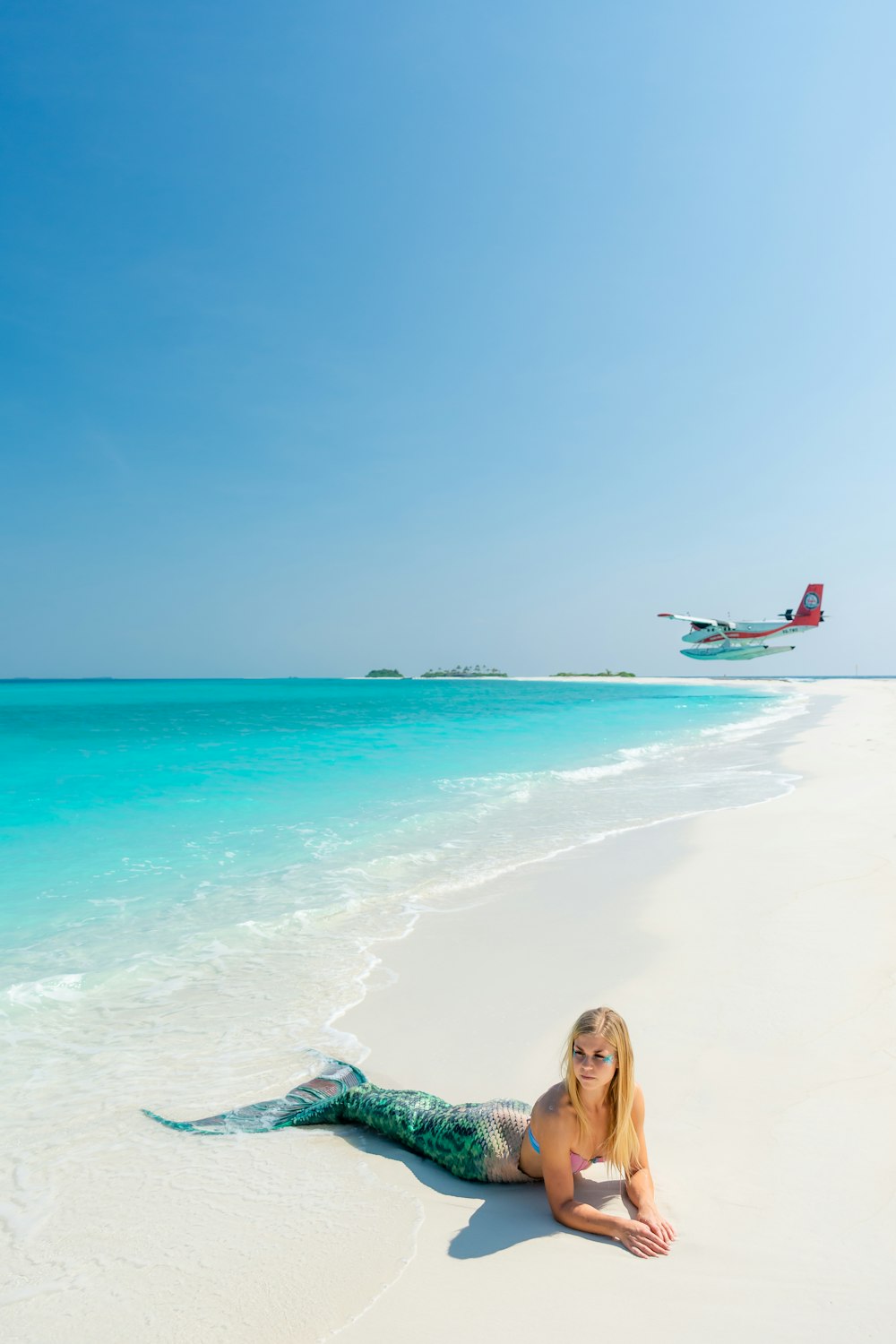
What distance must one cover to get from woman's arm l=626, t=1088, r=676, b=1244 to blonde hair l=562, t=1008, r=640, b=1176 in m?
0.04

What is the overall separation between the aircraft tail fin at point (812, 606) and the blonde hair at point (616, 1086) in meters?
102

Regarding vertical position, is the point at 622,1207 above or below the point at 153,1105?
above

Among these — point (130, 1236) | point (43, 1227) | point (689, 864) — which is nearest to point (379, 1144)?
point (130, 1236)

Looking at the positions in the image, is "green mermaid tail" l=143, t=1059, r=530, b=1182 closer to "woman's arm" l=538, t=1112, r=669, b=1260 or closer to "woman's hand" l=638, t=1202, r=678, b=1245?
"woman's arm" l=538, t=1112, r=669, b=1260

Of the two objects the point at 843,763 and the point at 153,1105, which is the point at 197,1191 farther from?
the point at 843,763

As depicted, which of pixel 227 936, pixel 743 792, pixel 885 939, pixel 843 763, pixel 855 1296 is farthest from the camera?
pixel 843 763

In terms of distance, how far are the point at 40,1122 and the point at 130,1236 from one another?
1.51 meters

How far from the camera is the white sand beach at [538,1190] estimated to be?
254 cm

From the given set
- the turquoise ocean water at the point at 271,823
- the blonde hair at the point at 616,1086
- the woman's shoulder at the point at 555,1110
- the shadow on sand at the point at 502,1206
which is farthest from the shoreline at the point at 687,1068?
the turquoise ocean water at the point at 271,823

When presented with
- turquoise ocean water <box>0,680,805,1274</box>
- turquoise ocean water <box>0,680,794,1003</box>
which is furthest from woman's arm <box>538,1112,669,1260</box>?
turquoise ocean water <box>0,680,794,1003</box>

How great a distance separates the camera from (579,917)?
286 inches

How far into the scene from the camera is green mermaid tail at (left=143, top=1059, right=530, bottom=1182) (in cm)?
339

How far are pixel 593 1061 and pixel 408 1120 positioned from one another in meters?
1.36

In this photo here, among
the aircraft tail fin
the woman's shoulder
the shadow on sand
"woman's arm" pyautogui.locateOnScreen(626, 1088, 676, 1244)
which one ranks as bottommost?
the shadow on sand
